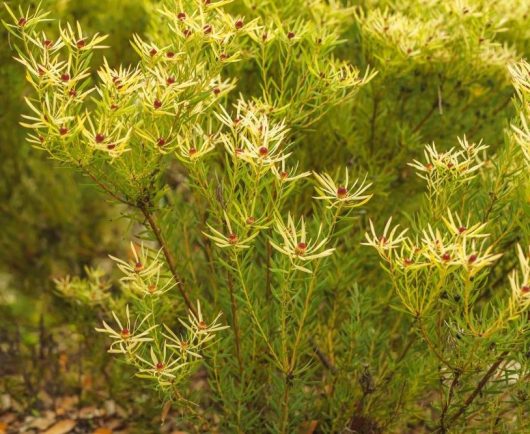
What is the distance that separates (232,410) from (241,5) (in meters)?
1.25

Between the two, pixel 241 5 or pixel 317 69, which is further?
pixel 241 5

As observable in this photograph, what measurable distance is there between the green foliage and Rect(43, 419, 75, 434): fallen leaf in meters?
0.42

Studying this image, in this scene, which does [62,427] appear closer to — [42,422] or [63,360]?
[42,422]

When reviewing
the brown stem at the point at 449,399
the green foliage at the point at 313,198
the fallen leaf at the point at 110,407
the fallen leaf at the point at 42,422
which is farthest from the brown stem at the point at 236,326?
the fallen leaf at the point at 42,422

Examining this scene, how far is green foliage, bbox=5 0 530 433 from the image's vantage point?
4.62 ft

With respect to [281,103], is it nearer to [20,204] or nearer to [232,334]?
[232,334]

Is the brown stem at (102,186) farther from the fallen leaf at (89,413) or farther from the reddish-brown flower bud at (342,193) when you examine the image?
the fallen leaf at (89,413)

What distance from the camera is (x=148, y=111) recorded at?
138 centimetres

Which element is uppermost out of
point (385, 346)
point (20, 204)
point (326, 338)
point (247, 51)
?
point (247, 51)

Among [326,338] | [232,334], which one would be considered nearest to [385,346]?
[326,338]

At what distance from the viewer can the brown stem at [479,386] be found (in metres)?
1.51

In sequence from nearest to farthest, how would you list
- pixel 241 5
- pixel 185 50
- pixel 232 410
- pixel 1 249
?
pixel 185 50 → pixel 232 410 → pixel 241 5 → pixel 1 249

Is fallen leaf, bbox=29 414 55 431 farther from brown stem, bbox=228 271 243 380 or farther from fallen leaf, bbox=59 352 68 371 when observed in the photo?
brown stem, bbox=228 271 243 380

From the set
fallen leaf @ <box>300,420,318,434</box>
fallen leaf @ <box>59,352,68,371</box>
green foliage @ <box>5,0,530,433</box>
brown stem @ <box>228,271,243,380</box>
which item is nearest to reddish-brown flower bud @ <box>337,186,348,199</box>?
green foliage @ <box>5,0,530,433</box>
